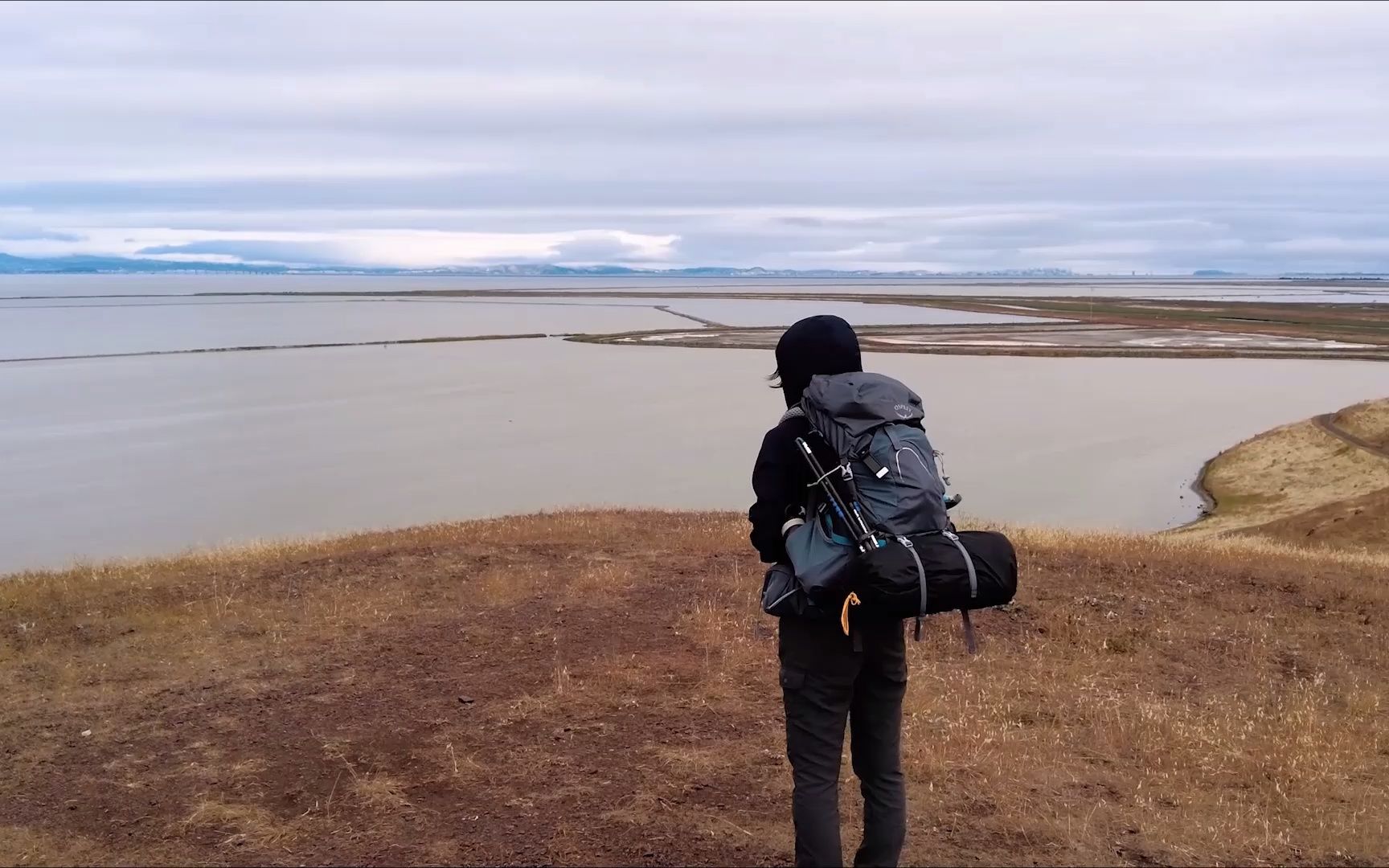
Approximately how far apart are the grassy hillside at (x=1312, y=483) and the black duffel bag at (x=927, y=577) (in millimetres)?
18447

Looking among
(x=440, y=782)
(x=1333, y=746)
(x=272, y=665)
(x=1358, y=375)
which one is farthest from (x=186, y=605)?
(x=1358, y=375)

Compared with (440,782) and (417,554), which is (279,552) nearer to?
(417,554)

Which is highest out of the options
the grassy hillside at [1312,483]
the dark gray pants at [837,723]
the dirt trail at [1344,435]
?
the dark gray pants at [837,723]

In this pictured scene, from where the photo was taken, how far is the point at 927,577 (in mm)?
4230

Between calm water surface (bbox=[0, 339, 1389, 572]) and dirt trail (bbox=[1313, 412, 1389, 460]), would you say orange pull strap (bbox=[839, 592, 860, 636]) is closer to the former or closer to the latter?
calm water surface (bbox=[0, 339, 1389, 572])

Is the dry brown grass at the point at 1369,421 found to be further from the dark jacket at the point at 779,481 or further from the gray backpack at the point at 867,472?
the dark jacket at the point at 779,481

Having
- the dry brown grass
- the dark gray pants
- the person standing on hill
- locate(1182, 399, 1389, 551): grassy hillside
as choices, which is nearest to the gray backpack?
the person standing on hill

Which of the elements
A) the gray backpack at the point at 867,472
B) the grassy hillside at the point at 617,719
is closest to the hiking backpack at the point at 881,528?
the gray backpack at the point at 867,472

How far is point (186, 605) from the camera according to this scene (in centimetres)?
1083

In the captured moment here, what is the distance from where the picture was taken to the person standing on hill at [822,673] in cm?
447

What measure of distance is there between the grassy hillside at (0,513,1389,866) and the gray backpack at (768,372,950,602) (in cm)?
208

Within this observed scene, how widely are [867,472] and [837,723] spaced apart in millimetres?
1037

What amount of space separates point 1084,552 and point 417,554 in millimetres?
7977

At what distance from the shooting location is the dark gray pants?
4.48 meters
